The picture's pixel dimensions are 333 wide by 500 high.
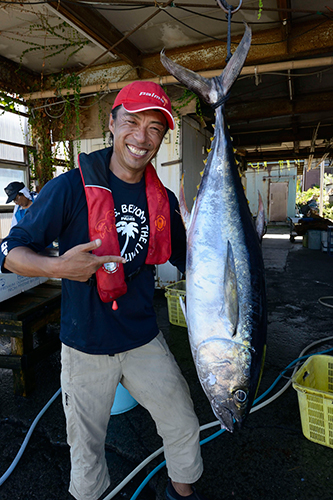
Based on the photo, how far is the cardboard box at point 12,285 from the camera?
3.11 metres

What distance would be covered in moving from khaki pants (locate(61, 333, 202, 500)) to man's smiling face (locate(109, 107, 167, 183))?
1039 millimetres

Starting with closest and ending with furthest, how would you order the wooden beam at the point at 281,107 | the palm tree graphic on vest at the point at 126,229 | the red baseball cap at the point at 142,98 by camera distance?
1. the red baseball cap at the point at 142,98
2. the palm tree graphic on vest at the point at 126,229
3. the wooden beam at the point at 281,107

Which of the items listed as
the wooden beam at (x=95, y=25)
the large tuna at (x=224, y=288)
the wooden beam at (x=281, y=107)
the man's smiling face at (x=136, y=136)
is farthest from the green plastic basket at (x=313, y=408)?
the wooden beam at (x=281, y=107)

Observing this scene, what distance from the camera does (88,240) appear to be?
1633 millimetres

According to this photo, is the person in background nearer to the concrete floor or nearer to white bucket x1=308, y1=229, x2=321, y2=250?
the concrete floor

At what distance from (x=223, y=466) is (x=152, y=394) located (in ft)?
3.24

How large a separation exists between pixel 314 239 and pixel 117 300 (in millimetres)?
11267

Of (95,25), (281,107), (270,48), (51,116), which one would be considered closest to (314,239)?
(281,107)

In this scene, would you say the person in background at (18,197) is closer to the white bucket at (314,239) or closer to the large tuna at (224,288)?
the large tuna at (224,288)

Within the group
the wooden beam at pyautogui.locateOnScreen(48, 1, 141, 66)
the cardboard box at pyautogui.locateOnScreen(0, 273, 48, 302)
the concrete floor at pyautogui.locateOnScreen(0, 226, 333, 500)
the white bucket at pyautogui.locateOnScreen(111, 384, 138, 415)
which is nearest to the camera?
the concrete floor at pyautogui.locateOnScreen(0, 226, 333, 500)

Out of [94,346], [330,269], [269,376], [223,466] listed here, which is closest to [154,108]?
[94,346]

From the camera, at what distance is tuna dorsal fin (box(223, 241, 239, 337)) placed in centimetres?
135

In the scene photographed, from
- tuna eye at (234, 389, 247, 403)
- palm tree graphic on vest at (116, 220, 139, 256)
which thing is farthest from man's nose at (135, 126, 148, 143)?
tuna eye at (234, 389, 247, 403)

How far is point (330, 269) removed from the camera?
8.02 metres
